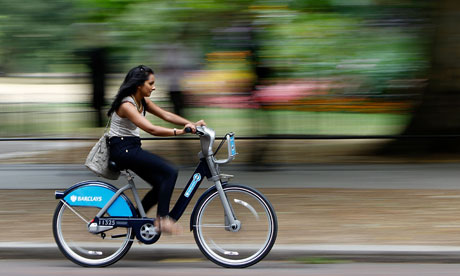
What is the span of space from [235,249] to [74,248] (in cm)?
131

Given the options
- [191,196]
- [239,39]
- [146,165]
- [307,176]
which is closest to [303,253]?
[191,196]

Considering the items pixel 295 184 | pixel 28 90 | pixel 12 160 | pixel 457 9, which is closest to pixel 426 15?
pixel 457 9

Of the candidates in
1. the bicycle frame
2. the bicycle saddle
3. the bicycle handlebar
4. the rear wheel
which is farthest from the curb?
the bicycle handlebar

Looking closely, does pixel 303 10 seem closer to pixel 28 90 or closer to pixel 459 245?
pixel 459 245

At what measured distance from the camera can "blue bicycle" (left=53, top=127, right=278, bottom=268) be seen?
551 cm

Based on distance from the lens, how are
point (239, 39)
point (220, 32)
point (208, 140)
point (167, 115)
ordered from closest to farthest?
point (208, 140) → point (167, 115) → point (220, 32) → point (239, 39)

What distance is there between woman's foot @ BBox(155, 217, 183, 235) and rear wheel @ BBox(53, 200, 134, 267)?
254 millimetres

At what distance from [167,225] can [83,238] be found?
0.78 meters

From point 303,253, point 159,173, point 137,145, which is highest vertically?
point 137,145

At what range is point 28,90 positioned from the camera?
49.8ft

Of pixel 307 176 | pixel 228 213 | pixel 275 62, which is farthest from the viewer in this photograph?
pixel 307 176

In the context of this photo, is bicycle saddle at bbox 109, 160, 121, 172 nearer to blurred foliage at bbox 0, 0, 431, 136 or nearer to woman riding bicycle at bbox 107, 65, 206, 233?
woman riding bicycle at bbox 107, 65, 206, 233

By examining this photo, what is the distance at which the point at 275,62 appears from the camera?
928cm

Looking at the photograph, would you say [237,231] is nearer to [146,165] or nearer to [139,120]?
[146,165]
